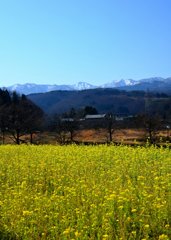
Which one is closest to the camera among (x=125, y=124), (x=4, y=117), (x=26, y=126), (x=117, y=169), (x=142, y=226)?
(x=142, y=226)

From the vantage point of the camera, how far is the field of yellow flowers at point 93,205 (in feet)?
21.5

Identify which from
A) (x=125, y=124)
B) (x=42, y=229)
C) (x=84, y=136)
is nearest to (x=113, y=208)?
(x=42, y=229)

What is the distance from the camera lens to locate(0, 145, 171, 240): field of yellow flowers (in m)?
6.55

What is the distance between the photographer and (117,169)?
11078mm

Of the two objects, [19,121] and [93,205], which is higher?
[19,121]

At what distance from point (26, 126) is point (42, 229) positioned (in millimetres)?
44066

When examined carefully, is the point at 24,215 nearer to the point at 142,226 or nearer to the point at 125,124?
the point at 142,226

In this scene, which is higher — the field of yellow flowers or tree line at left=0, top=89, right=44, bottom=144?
tree line at left=0, top=89, right=44, bottom=144

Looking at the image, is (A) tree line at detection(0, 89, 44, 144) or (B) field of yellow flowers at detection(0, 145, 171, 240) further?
(A) tree line at detection(0, 89, 44, 144)

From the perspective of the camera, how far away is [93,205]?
7062 millimetres

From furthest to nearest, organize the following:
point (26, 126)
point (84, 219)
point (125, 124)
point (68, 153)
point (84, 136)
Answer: point (125, 124) < point (84, 136) < point (26, 126) < point (68, 153) < point (84, 219)

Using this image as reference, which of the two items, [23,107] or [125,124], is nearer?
[23,107]

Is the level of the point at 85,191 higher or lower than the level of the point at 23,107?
lower

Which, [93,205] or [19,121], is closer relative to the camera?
[93,205]
